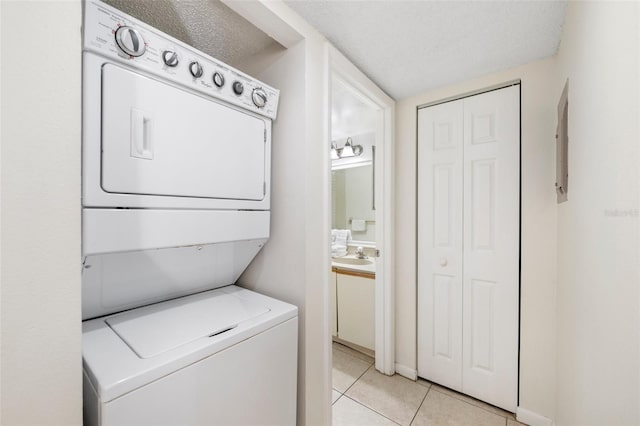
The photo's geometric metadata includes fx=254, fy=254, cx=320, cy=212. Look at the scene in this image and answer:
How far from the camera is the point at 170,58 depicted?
3.16 feet

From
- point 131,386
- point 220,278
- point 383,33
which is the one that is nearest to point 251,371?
point 131,386

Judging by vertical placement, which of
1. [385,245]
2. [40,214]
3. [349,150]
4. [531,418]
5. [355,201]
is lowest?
[531,418]

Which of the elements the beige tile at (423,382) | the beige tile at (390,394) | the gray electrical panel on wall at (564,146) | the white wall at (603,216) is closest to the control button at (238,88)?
the white wall at (603,216)

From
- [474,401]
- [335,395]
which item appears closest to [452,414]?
[474,401]

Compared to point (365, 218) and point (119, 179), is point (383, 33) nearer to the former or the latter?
point (119, 179)

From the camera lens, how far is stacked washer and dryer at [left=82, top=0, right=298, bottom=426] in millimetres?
789

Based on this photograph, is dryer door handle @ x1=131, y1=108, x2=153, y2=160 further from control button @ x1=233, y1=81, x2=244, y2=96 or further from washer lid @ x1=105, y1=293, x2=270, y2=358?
washer lid @ x1=105, y1=293, x2=270, y2=358

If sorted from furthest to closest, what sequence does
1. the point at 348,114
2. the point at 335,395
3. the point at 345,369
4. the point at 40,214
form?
1. the point at 348,114
2. the point at 345,369
3. the point at 335,395
4. the point at 40,214

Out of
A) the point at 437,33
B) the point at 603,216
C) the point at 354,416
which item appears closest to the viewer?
the point at 603,216

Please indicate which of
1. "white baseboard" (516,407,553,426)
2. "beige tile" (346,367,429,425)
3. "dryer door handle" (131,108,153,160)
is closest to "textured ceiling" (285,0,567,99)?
"dryer door handle" (131,108,153,160)

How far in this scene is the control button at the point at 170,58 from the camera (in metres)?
0.95

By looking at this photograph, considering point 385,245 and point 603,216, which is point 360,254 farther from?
point 603,216

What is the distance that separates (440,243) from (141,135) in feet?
7.03

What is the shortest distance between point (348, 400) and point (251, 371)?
1381mm
